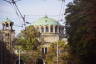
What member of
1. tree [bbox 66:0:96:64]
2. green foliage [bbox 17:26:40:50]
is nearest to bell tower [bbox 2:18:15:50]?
green foliage [bbox 17:26:40:50]

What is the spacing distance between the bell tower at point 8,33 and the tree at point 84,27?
156 feet

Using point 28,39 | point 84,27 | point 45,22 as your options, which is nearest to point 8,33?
point 28,39

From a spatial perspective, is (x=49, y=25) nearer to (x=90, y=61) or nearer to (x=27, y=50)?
(x=27, y=50)

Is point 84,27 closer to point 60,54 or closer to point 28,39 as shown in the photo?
point 60,54

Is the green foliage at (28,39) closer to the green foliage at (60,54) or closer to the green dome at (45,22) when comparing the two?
the green foliage at (60,54)

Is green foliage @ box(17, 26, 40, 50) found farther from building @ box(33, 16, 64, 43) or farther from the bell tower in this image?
building @ box(33, 16, 64, 43)

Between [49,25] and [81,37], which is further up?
[81,37]

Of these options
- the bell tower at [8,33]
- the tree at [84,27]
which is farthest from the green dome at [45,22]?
the tree at [84,27]

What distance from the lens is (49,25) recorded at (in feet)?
351

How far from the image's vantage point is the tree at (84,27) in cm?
3064

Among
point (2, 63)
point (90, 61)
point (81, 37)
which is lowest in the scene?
point (2, 63)

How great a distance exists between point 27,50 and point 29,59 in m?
1.99

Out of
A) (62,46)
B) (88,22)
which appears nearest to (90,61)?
(88,22)

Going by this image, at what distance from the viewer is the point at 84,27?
33844 mm
